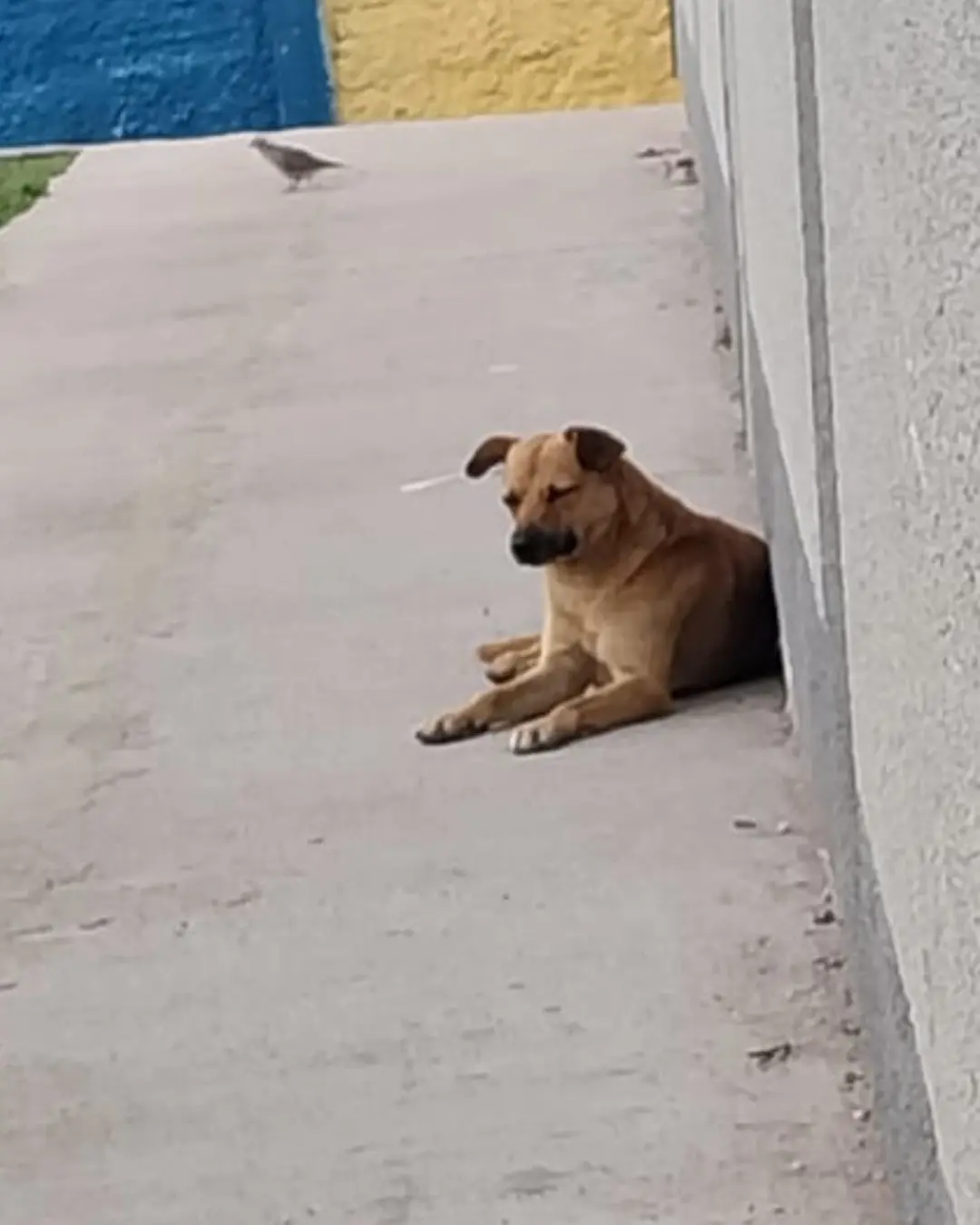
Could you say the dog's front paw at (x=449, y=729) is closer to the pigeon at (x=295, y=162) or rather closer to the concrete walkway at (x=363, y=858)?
the concrete walkway at (x=363, y=858)

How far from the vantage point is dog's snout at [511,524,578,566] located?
3.82m

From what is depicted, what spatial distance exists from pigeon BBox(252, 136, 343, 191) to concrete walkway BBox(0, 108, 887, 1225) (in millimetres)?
3102

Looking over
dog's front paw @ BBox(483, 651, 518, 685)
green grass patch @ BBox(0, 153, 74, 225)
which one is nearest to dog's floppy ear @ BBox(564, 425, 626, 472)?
dog's front paw @ BBox(483, 651, 518, 685)

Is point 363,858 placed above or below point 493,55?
above

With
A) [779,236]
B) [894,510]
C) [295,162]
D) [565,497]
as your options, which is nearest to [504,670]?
[565,497]

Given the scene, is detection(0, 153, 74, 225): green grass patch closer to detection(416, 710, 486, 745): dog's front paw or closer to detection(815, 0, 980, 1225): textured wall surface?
detection(416, 710, 486, 745): dog's front paw

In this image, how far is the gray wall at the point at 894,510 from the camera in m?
1.59

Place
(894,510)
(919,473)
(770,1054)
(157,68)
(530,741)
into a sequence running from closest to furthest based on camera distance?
(919,473) → (894,510) → (770,1054) → (530,741) → (157,68)

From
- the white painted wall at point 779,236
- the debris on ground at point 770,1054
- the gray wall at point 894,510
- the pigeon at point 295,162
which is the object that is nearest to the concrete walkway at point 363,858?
the debris on ground at point 770,1054

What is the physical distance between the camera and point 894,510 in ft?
6.68

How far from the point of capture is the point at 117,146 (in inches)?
445

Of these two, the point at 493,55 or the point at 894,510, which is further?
the point at 493,55

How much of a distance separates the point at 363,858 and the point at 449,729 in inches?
18.0

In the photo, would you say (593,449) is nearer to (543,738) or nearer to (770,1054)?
(543,738)
